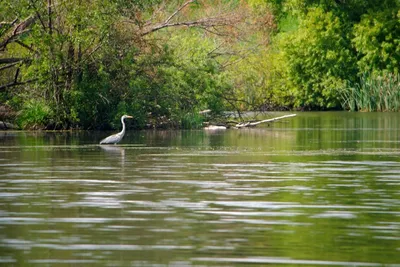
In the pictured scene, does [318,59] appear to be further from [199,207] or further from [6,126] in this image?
[199,207]

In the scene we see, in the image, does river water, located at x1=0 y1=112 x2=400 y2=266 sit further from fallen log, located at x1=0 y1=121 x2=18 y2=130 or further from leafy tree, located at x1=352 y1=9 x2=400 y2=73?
leafy tree, located at x1=352 y1=9 x2=400 y2=73

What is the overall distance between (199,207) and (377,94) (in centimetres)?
5740

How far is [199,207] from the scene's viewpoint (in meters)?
14.0

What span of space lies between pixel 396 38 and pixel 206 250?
6932 centimetres

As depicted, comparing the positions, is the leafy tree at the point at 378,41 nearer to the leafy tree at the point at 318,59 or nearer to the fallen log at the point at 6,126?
the leafy tree at the point at 318,59

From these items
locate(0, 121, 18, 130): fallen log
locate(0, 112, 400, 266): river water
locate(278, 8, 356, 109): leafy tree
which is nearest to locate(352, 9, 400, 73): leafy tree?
locate(278, 8, 356, 109): leafy tree

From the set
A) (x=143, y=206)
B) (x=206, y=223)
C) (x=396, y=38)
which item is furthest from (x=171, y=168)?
(x=396, y=38)

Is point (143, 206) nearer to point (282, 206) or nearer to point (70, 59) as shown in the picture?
point (282, 206)

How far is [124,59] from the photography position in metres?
37.6

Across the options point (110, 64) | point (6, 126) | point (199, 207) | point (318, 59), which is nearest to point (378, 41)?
point (318, 59)

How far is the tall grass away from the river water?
42.1 meters

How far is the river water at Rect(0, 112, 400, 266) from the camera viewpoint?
33.8ft

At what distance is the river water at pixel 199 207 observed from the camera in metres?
10.3

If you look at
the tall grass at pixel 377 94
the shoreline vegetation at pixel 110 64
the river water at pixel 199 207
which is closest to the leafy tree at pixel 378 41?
the tall grass at pixel 377 94
